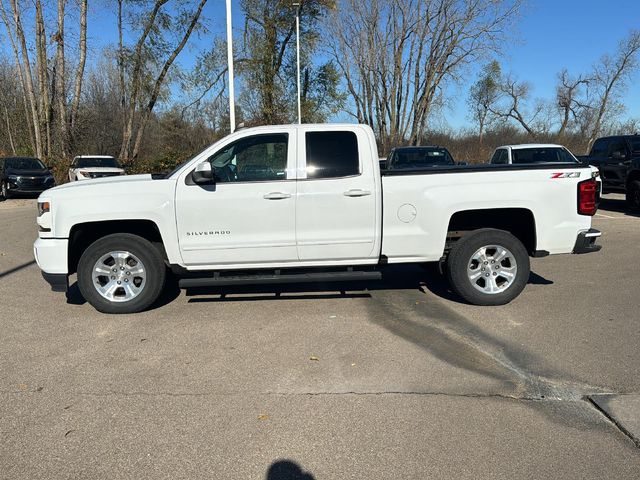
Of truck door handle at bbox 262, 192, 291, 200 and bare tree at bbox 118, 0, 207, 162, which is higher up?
bare tree at bbox 118, 0, 207, 162

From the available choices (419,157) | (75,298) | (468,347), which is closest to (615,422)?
(468,347)

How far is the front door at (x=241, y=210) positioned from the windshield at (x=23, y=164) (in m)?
17.9

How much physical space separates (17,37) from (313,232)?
2830 cm

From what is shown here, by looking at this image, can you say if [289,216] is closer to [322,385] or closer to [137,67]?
[322,385]

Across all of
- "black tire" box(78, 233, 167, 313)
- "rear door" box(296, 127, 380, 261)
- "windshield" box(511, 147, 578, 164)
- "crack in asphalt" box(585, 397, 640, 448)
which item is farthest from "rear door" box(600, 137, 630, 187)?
"black tire" box(78, 233, 167, 313)

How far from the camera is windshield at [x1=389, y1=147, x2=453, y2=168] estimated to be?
14688 mm

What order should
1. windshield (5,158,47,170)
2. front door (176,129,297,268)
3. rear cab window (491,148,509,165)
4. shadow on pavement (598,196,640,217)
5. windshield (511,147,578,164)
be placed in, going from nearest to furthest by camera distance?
front door (176,129,297,268)
shadow on pavement (598,196,640,217)
windshield (511,147,578,164)
rear cab window (491,148,509,165)
windshield (5,158,47,170)

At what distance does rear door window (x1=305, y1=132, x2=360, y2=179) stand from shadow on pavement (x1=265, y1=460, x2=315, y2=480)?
3114mm

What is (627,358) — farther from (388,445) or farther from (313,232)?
(313,232)

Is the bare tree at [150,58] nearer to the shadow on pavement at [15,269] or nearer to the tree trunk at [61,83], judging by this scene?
the tree trunk at [61,83]

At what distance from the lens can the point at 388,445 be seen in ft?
9.72

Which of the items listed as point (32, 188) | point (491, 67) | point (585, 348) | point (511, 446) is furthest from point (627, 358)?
point (491, 67)

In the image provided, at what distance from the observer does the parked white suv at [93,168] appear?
1812cm

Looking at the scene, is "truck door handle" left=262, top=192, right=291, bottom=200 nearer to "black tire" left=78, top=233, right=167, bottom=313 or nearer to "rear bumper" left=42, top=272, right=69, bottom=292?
"black tire" left=78, top=233, right=167, bottom=313
